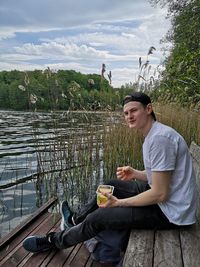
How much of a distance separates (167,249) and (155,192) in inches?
13.7

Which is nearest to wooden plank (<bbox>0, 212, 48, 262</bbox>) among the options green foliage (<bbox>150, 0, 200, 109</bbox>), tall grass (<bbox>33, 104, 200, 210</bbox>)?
tall grass (<bbox>33, 104, 200, 210</bbox>)

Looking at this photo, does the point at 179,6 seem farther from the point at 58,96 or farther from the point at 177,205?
the point at 177,205

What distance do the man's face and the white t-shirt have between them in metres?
0.11

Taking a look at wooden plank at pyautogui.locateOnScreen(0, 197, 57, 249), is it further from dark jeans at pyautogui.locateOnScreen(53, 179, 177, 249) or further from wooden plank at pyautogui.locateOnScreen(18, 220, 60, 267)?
dark jeans at pyautogui.locateOnScreen(53, 179, 177, 249)

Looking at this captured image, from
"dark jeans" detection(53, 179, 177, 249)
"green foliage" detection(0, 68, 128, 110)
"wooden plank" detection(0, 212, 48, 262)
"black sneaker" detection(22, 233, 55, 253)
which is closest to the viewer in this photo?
"dark jeans" detection(53, 179, 177, 249)

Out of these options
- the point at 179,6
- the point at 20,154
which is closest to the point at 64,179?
the point at 20,154

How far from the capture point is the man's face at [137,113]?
2.41m

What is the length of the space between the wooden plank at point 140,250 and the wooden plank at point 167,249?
0.12 ft

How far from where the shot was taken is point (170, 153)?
7.16ft

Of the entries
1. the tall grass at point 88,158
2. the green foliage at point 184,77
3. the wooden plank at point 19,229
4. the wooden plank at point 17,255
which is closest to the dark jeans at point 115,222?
the wooden plank at point 17,255

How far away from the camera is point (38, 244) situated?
286cm

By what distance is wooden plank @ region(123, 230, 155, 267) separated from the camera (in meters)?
1.93

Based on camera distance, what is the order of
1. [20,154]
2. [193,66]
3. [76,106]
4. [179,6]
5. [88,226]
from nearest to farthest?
1. [88,226]
2. [76,106]
3. [193,66]
4. [20,154]
5. [179,6]

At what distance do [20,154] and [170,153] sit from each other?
6.78m
